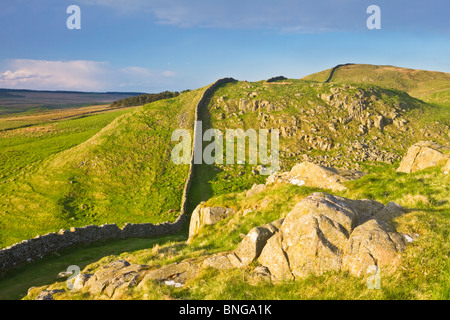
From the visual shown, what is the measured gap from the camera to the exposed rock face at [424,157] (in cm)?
Result: 1834

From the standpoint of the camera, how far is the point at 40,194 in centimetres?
3581

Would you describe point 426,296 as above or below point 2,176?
above

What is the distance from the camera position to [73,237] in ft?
75.4

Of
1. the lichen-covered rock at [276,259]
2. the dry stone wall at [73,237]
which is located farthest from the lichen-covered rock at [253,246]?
the dry stone wall at [73,237]

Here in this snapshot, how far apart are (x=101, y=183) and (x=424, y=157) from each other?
3959 centimetres

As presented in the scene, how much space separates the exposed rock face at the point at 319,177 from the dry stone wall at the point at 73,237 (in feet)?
46.0

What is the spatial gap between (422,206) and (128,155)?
1696 inches

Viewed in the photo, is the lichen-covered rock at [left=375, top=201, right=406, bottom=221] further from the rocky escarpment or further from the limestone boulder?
the limestone boulder

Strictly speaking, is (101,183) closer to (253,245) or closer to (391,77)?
(253,245)

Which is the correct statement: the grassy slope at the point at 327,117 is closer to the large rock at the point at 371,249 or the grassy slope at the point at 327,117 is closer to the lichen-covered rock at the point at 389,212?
the lichen-covered rock at the point at 389,212

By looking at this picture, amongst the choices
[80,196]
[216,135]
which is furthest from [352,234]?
[216,135]

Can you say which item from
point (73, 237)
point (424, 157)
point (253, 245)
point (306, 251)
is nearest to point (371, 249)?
point (306, 251)
